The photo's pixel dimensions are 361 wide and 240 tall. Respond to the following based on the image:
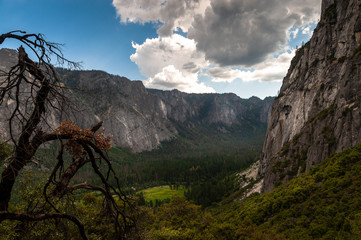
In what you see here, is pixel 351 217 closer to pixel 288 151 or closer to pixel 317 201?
pixel 317 201

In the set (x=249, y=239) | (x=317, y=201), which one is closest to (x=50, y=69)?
(x=249, y=239)

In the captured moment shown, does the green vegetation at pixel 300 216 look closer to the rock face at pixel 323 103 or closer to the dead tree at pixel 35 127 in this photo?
the rock face at pixel 323 103

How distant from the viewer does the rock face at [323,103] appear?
43.9 m

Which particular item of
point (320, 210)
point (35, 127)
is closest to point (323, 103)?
point (320, 210)

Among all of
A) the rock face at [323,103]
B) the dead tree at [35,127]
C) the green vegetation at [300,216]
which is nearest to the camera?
the dead tree at [35,127]

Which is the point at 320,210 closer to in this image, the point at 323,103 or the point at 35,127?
the point at 35,127

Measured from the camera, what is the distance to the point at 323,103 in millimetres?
62875

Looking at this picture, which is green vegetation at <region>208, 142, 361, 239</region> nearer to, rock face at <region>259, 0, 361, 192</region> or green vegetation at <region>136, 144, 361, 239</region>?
green vegetation at <region>136, 144, 361, 239</region>

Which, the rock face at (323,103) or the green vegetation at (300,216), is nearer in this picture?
the green vegetation at (300,216)

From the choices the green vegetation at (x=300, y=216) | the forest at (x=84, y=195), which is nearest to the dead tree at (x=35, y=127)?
the forest at (x=84, y=195)

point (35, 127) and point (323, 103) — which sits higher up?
point (323, 103)

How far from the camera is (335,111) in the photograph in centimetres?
4841

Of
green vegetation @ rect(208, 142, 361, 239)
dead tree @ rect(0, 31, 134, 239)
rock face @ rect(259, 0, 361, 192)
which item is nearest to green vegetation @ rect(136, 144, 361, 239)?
green vegetation @ rect(208, 142, 361, 239)

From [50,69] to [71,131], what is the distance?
178 cm
